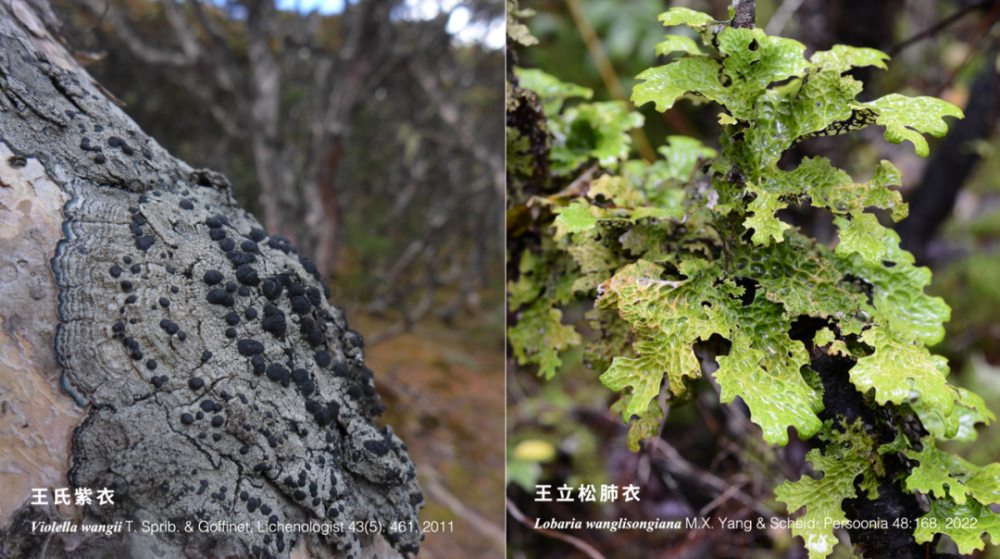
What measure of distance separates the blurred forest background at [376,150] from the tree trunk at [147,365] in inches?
33.9

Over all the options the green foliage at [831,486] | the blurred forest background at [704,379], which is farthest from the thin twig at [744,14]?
the blurred forest background at [704,379]

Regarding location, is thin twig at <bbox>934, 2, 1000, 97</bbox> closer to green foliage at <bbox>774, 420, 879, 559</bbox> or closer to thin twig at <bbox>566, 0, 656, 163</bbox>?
thin twig at <bbox>566, 0, 656, 163</bbox>

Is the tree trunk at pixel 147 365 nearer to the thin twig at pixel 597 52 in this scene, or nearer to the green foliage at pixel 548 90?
the green foliage at pixel 548 90

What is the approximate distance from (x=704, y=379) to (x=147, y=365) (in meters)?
1.68

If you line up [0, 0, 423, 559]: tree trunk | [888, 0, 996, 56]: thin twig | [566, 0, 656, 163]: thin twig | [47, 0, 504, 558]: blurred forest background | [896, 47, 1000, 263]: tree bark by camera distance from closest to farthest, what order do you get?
[0, 0, 423, 559]: tree trunk → [888, 0, 996, 56]: thin twig → [896, 47, 1000, 263]: tree bark → [566, 0, 656, 163]: thin twig → [47, 0, 504, 558]: blurred forest background

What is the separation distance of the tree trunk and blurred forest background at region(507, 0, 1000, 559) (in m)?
1.00

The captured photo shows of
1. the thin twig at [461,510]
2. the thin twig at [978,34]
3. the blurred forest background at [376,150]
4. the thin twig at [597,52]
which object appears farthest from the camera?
the thin twig at [461,510]

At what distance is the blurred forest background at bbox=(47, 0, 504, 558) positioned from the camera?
273cm

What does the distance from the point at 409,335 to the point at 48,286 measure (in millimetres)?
3777

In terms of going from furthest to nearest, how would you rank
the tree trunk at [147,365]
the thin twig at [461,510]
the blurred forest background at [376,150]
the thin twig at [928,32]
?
the thin twig at [461,510] → the blurred forest background at [376,150] → the thin twig at [928,32] → the tree trunk at [147,365]

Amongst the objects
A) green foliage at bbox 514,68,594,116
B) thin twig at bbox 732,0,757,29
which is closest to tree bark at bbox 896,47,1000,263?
green foliage at bbox 514,68,594,116

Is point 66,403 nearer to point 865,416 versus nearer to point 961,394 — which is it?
point 865,416

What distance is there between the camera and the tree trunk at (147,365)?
0.61 m

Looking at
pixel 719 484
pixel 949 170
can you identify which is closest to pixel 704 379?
pixel 719 484
